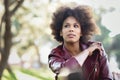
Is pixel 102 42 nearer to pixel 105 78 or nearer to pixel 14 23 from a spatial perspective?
pixel 105 78

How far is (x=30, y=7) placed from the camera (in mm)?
1949

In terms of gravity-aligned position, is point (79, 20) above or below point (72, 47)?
above

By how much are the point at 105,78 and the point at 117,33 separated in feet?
0.97

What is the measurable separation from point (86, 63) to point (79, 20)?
269 millimetres

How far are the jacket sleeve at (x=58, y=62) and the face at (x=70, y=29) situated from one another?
110mm

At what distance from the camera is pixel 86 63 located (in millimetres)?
1897

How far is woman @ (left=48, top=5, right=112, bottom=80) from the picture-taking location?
74.9 inches

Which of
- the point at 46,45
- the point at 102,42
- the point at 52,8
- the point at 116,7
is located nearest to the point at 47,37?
the point at 46,45

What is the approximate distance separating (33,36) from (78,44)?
28cm

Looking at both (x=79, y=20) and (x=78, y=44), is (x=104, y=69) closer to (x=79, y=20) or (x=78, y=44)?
(x=78, y=44)

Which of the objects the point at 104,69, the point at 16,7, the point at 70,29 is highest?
the point at 16,7

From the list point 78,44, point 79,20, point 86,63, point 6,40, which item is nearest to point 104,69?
point 86,63

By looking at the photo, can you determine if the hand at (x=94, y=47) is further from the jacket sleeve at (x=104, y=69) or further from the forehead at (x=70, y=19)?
the forehead at (x=70, y=19)

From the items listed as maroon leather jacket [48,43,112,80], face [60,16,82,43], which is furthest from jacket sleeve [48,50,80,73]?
face [60,16,82,43]
